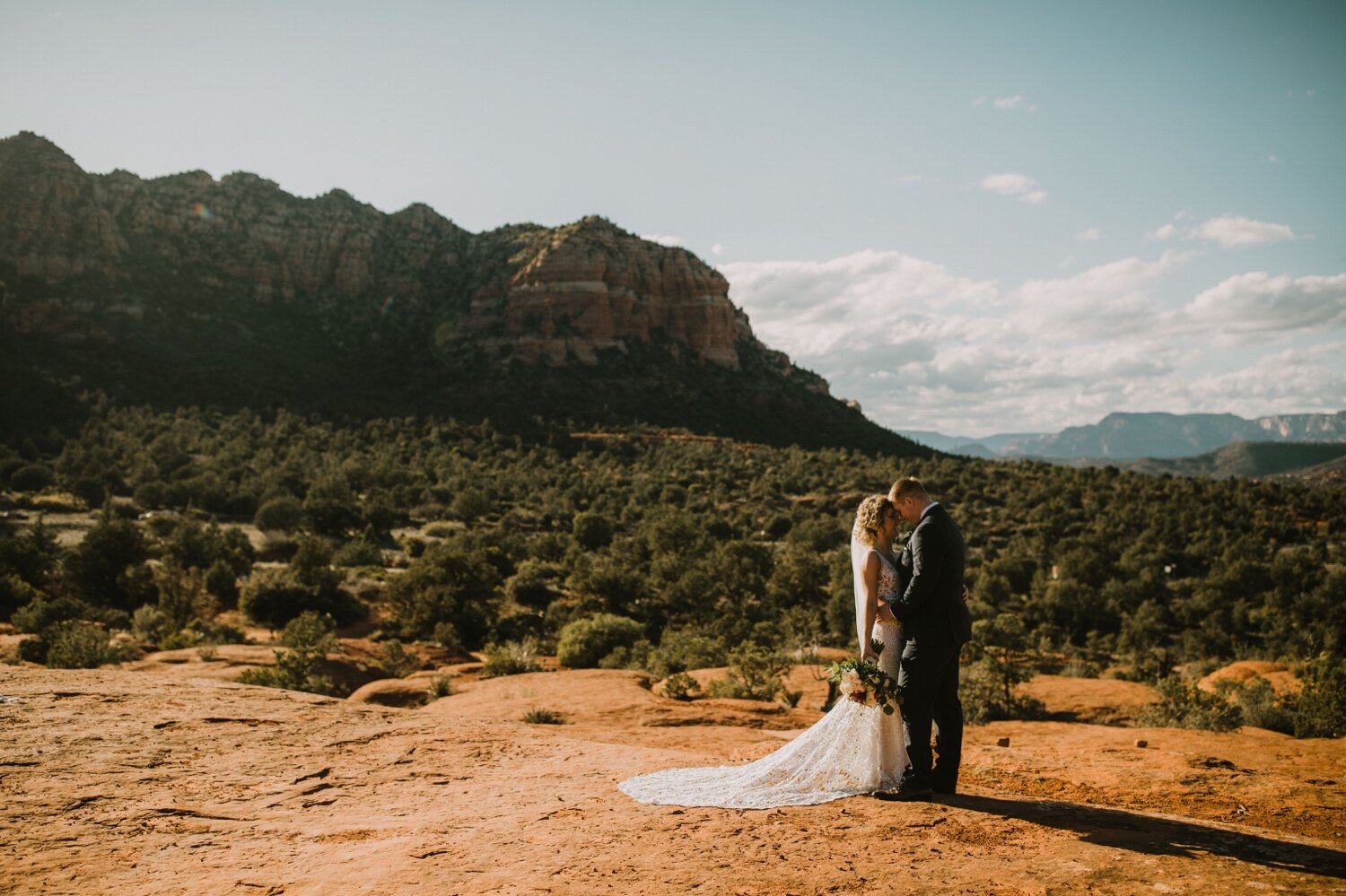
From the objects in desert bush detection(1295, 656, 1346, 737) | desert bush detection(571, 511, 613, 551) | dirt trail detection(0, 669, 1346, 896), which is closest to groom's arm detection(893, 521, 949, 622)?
dirt trail detection(0, 669, 1346, 896)

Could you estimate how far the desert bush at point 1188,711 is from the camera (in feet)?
34.3

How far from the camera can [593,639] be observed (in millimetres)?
19984

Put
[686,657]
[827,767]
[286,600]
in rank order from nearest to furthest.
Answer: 1. [827,767]
2. [686,657]
3. [286,600]

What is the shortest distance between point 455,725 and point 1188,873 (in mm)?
6501

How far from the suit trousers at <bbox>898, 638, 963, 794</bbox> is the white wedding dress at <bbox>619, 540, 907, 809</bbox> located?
0.44 ft

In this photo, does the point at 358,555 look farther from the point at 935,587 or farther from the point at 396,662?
the point at 935,587

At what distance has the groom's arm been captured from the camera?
5.35 metres

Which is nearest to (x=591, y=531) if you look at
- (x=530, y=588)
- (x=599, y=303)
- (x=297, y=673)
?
(x=530, y=588)

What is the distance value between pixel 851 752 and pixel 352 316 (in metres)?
91.6

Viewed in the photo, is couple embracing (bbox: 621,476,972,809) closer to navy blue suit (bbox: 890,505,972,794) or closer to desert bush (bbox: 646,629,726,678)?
navy blue suit (bbox: 890,505,972,794)

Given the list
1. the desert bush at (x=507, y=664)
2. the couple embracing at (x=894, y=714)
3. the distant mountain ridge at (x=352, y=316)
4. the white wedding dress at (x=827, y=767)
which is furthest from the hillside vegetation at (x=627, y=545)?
the distant mountain ridge at (x=352, y=316)

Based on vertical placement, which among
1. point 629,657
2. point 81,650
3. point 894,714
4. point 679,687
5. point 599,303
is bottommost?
A: point 629,657

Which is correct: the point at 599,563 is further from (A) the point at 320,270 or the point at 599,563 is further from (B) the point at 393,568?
(A) the point at 320,270

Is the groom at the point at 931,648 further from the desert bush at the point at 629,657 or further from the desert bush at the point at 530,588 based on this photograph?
the desert bush at the point at 530,588
